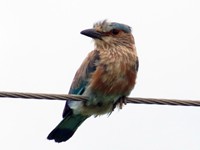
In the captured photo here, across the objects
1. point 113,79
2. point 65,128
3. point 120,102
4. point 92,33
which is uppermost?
point 92,33

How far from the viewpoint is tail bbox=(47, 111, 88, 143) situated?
7.82 m

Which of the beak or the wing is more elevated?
the beak

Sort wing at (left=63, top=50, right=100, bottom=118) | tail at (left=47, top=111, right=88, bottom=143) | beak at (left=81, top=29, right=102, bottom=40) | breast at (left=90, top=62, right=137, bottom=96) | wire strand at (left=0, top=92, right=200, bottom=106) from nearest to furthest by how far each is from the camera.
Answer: wire strand at (left=0, top=92, right=200, bottom=106) < breast at (left=90, top=62, right=137, bottom=96) < wing at (left=63, top=50, right=100, bottom=118) < beak at (left=81, top=29, right=102, bottom=40) < tail at (left=47, top=111, right=88, bottom=143)

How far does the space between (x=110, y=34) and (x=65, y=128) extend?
1.19 m

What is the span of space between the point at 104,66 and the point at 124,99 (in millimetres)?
410

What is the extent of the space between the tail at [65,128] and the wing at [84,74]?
12cm

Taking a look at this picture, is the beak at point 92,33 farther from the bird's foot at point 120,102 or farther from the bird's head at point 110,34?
the bird's foot at point 120,102

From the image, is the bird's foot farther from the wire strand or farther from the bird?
the wire strand

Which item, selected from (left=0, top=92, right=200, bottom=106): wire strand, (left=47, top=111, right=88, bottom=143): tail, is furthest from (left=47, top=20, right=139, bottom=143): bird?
(left=0, top=92, right=200, bottom=106): wire strand

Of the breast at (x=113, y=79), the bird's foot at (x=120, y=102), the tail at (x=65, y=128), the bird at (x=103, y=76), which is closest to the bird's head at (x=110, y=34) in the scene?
the bird at (x=103, y=76)

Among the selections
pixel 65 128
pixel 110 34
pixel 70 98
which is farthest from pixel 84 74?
pixel 70 98

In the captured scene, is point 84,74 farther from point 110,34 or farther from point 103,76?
point 110,34

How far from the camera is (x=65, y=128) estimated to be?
789 cm

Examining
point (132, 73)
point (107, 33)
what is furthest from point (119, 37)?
point (132, 73)
